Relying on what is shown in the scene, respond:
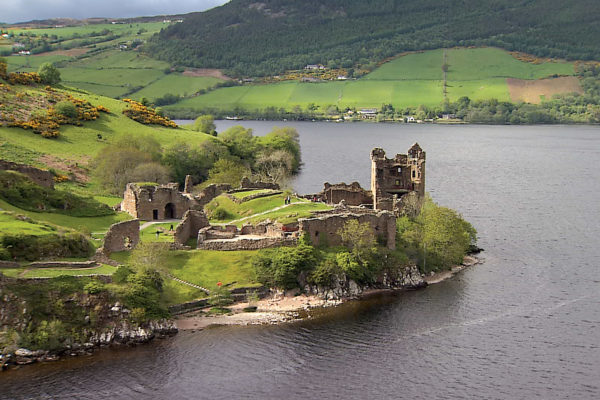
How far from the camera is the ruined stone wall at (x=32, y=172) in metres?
77.3

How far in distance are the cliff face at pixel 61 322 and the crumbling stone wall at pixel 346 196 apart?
3579 cm

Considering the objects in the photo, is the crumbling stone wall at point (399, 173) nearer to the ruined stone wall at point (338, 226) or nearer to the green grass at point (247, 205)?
the green grass at point (247, 205)

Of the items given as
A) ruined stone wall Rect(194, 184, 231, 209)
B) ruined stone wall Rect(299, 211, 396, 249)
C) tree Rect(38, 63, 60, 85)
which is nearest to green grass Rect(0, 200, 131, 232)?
ruined stone wall Rect(194, 184, 231, 209)

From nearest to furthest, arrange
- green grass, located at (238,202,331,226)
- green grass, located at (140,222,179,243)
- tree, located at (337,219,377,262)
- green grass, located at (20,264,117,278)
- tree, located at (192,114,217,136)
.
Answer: green grass, located at (20,264,117,278) → green grass, located at (140,222,179,243) → tree, located at (337,219,377,262) → green grass, located at (238,202,331,226) → tree, located at (192,114,217,136)

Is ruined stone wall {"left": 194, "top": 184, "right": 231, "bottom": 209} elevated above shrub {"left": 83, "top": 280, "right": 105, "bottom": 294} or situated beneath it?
elevated above

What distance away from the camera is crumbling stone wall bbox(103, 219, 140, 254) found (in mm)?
65062

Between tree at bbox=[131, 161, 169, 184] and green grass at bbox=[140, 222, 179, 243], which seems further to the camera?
tree at bbox=[131, 161, 169, 184]

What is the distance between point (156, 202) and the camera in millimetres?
81562

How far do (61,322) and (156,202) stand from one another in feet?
95.4

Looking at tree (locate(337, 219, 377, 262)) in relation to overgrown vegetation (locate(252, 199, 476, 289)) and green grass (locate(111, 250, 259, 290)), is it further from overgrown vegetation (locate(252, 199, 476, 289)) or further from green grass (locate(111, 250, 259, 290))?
green grass (locate(111, 250, 259, 290))

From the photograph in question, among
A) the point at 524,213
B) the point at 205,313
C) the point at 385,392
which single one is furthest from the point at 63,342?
the point at 524,213

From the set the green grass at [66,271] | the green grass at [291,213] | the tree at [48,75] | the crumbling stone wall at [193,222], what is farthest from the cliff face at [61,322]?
the tree at [48,75]

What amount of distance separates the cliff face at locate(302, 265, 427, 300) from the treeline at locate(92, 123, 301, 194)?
39334 mm

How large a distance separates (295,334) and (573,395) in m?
19.9
